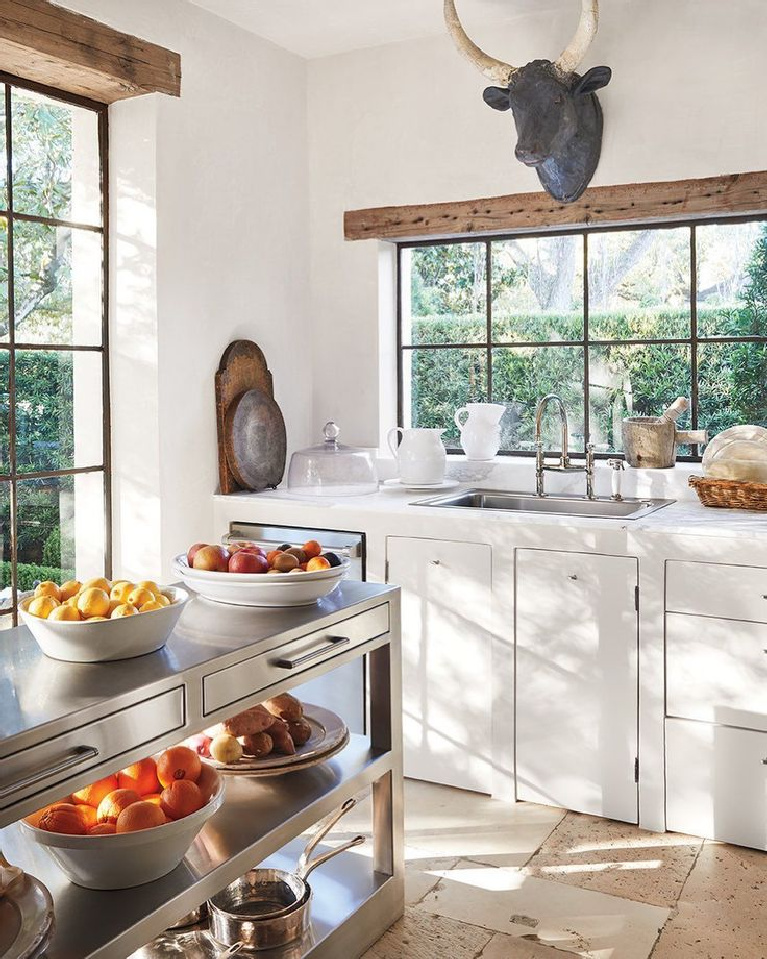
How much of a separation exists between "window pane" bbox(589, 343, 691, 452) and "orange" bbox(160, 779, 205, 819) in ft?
8.30

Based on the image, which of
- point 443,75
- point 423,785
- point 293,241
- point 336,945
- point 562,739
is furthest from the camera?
point 293,241

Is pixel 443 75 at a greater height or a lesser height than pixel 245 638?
greater

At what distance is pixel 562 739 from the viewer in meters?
3.15

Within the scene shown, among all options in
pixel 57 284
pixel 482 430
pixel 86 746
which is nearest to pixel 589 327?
pixel 482 430

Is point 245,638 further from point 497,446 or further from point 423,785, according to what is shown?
point 497,446

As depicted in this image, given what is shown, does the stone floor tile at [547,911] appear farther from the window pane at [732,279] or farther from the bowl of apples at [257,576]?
the window pane at [732,279]

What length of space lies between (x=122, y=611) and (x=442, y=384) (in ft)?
8.81

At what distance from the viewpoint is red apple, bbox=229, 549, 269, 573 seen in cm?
212

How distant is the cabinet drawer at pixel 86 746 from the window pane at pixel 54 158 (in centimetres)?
211

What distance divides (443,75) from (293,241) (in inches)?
35.2

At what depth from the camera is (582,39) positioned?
3246 millimetres

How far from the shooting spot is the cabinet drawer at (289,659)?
5.94 ft

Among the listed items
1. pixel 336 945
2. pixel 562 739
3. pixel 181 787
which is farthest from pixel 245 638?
pixel 562 739

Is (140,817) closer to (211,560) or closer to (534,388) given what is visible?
(211,560)
